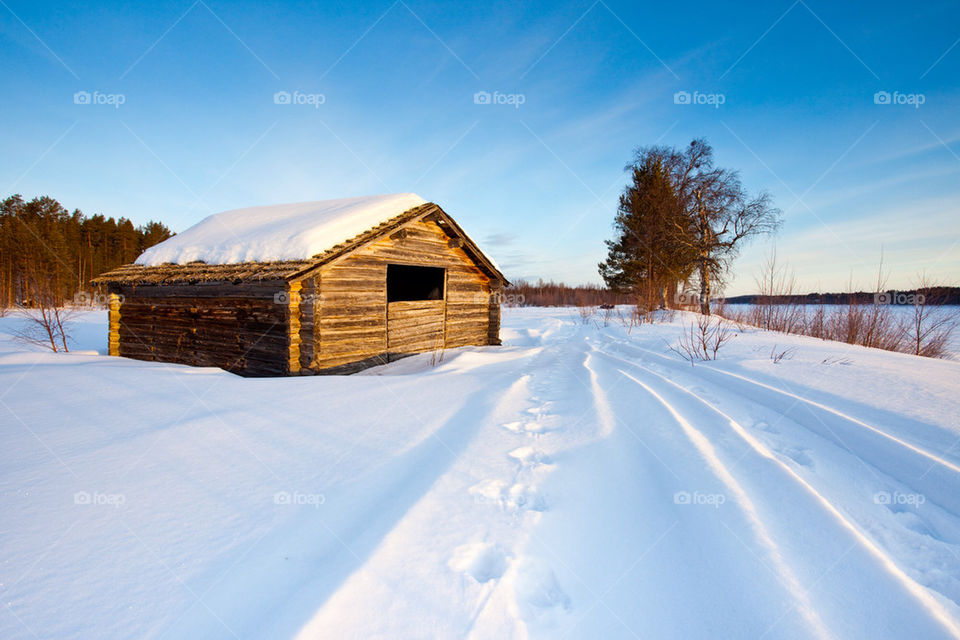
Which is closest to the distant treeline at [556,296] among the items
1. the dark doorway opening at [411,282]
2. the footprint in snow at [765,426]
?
the dark doorway opening at [411,282]

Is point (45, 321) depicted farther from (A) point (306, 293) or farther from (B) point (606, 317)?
(B) point (606, 317)

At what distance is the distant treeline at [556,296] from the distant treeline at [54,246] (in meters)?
39.9

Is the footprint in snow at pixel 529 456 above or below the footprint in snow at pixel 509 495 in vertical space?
above

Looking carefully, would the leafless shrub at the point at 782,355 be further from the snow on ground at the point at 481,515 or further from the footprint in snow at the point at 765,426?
the footprint in snow at the point at 765,426

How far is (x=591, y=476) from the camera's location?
3.16m

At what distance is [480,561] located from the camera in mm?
2207

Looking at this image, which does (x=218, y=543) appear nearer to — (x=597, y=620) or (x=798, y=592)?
(x=597, y=620)

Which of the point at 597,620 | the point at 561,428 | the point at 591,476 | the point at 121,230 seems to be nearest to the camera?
the point at 597,620

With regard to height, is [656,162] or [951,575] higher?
[656,162]

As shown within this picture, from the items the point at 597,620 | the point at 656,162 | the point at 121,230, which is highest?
the point at 656,162

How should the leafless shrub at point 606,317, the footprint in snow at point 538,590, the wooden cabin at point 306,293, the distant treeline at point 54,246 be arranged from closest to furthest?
the footprint in snow at point 538,590, the wooden cabin at point 306,293, the leafless shrub at point 606,317, the distant treeline at point 54,246

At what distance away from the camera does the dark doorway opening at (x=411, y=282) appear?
1337 centimetres

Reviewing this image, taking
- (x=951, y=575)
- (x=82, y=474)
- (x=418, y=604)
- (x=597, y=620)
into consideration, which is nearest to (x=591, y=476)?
(x=597, y=620)

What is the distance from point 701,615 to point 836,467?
2381 millimetres
